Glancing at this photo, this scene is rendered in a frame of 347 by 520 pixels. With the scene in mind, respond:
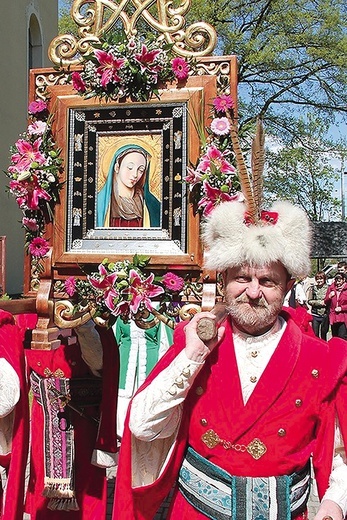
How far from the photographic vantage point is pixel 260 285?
7.13ft

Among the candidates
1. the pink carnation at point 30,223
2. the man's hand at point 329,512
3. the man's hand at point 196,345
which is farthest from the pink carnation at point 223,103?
the man's hand at point 329,512

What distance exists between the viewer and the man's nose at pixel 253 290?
213 centimetres

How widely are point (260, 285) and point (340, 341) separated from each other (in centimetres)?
37

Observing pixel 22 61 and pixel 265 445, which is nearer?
pixel 265 445

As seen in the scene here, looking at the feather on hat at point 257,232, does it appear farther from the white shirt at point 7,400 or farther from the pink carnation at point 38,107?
the pink carnation at point 38,107

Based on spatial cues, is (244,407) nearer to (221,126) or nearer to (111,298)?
(111,298)

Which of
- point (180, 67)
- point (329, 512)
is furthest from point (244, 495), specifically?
point (180, 67)

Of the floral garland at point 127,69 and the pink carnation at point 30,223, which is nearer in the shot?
the floral garland at point 127,69

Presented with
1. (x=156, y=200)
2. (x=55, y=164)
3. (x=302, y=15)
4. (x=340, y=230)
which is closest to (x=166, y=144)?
(x=156, y=200)

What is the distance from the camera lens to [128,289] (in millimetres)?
3000

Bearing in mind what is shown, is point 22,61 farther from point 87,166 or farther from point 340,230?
point 87,166

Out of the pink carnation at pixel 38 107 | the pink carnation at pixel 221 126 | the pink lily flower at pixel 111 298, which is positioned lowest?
the pink lily flower at pixel 111 298

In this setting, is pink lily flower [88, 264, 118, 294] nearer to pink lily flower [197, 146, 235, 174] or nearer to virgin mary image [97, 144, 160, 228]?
virgin mary image [97, 144, 160, 228]

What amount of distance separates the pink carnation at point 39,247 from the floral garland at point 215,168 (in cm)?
81
